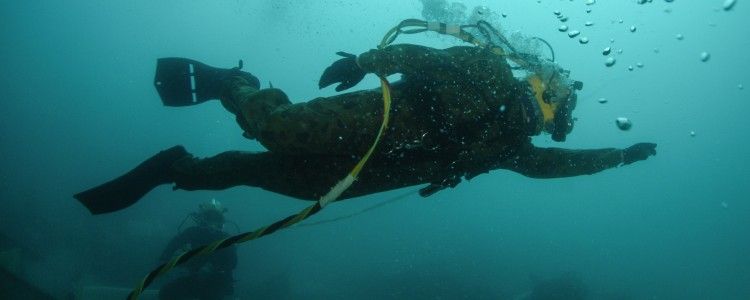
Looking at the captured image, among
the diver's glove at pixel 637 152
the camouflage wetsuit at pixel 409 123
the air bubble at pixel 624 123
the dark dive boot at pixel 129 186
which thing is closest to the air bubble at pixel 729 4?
the air bubble at pixel 624 123

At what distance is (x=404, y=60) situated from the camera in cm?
311

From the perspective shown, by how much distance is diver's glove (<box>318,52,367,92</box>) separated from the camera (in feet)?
11.4

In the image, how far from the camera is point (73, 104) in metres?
96.8

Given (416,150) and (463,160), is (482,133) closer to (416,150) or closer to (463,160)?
(463,160)

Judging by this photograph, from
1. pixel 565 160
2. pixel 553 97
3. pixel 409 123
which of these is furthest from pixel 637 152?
pixel 409 123

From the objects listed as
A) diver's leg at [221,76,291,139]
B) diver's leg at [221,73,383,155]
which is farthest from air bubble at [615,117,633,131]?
diver's leg at [221,76,291,139]

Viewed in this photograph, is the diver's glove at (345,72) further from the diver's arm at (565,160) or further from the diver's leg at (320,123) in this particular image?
the diver's arm at (565,160)

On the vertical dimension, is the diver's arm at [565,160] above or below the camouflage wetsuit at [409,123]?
below

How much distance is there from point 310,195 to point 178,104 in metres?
1.89

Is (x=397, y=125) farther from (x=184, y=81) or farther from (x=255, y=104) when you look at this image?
(x=184, y=81)

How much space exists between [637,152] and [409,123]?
2.47m

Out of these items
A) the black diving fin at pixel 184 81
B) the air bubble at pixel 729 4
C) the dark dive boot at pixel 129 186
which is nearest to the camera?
the dark dive boot at pixel 129 186

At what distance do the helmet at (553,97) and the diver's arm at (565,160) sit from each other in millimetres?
671

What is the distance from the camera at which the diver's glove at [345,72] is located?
3469 mm
